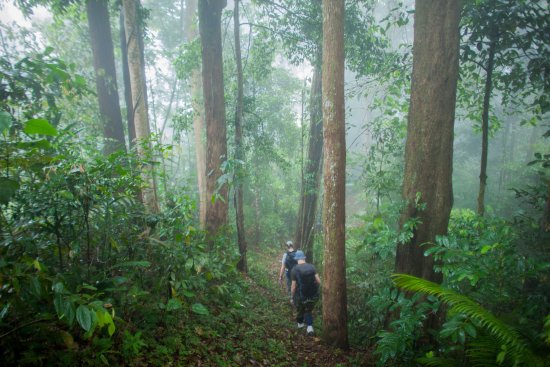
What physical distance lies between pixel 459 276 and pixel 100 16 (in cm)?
1037

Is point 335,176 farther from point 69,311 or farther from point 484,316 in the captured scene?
point 69,311

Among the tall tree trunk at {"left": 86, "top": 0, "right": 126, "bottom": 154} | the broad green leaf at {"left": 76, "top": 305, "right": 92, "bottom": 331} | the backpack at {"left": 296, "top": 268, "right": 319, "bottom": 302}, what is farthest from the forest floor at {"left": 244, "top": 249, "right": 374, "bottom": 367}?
the tall tree trunk at {"left": 86, "top": 0, "right": 126, "bottom": 154}

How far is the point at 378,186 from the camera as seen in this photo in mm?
8000

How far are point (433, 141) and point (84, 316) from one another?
520cm

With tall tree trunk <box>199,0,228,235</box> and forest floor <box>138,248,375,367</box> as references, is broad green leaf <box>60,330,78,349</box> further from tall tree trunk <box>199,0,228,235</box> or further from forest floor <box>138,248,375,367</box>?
tall tree trunk <box>199,0,228,235</box>

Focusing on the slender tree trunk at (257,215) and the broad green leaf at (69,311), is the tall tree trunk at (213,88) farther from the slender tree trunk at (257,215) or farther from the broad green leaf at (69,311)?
the slender tree trunk at (257,215)

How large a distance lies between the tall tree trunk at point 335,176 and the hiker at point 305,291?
1.08m

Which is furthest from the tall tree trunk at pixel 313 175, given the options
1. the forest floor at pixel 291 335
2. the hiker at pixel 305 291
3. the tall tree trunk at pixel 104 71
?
the tall tree trunk at pixel 104 71

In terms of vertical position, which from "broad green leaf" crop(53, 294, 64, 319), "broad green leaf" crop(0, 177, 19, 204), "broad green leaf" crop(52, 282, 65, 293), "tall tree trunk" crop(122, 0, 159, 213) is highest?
"tall tree trunk" crop(122, 0, 159, 213)

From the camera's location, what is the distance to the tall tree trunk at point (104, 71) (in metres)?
8.37

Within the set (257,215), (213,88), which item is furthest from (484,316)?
(257,215)

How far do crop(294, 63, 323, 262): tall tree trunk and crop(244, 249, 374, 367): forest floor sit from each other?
6.57ft

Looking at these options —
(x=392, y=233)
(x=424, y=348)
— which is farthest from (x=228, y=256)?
(x=424, y=348)

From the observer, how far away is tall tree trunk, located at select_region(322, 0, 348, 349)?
536 cm
